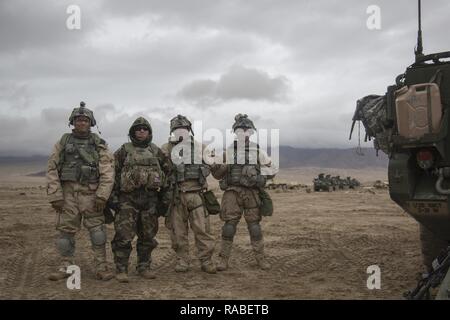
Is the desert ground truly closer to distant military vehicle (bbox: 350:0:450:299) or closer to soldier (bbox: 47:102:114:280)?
soldier (bbox: 47:102:114:280)

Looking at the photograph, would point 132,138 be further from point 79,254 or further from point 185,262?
point 79,254

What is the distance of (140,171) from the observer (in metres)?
5.94

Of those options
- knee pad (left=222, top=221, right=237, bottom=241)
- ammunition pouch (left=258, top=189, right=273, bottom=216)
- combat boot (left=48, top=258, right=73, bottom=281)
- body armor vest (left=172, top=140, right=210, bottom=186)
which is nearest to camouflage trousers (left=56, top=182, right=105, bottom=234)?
combat boot (left=48, top=258, right=73, bottom=281)

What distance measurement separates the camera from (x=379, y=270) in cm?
628

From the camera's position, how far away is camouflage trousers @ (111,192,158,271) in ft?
19.5

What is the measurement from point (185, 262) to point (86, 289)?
144cm

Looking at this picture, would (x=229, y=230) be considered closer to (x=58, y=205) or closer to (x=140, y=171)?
(x=140, y=171)

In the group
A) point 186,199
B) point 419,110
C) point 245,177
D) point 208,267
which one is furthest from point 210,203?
point 419,110

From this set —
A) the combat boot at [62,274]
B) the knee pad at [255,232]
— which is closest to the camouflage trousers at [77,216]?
the combat boot at [62,274]

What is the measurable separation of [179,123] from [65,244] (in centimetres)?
218

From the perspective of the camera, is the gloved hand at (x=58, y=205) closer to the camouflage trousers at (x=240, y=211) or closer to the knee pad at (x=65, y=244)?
the knee pad at (x=65, y=244)

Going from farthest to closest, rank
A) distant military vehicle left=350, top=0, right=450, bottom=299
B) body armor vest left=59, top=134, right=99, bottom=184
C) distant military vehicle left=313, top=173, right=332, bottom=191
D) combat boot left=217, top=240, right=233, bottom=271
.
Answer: distant military vehicle left=313, top=173, right=332, bottom=191, combat boot left=217, top=240, right=233, bottom=271, body armor vest left=59, top=134, right=99, bottom=184, distant military vehicle left=350, top=0, right=450, bottom=299

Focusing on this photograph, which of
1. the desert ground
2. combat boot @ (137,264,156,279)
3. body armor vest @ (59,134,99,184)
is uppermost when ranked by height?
body armor vest @ (59,134,99,184)
